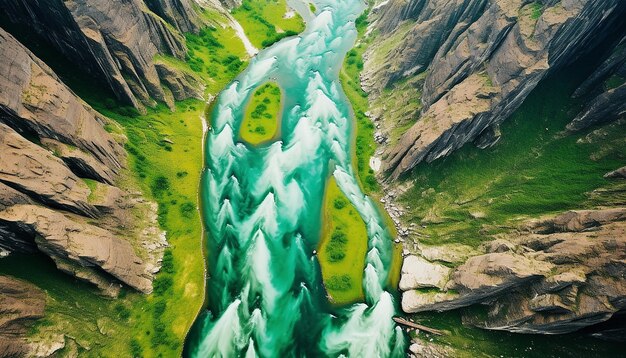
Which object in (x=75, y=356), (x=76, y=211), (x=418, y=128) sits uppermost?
(x=418, y=128)

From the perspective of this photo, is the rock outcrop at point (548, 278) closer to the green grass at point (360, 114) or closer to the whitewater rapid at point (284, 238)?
the whitewater rapid at point (284, 238)

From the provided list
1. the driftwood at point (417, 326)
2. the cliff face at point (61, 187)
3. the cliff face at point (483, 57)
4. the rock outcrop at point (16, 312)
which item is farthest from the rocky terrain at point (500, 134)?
the rock outcrop at point (16, 312)

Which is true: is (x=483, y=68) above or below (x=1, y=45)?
above

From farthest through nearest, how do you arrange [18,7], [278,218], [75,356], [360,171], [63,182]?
Answer: [360,171] < [278,218] < [18,7] < [63,182] < [75,356]

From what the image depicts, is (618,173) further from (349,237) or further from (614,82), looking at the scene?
(349,237)

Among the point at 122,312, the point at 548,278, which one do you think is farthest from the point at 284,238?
the point at 548,278

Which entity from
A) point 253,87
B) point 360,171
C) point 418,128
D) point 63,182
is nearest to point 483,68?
point 418,128

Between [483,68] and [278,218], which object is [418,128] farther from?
[278,218]
